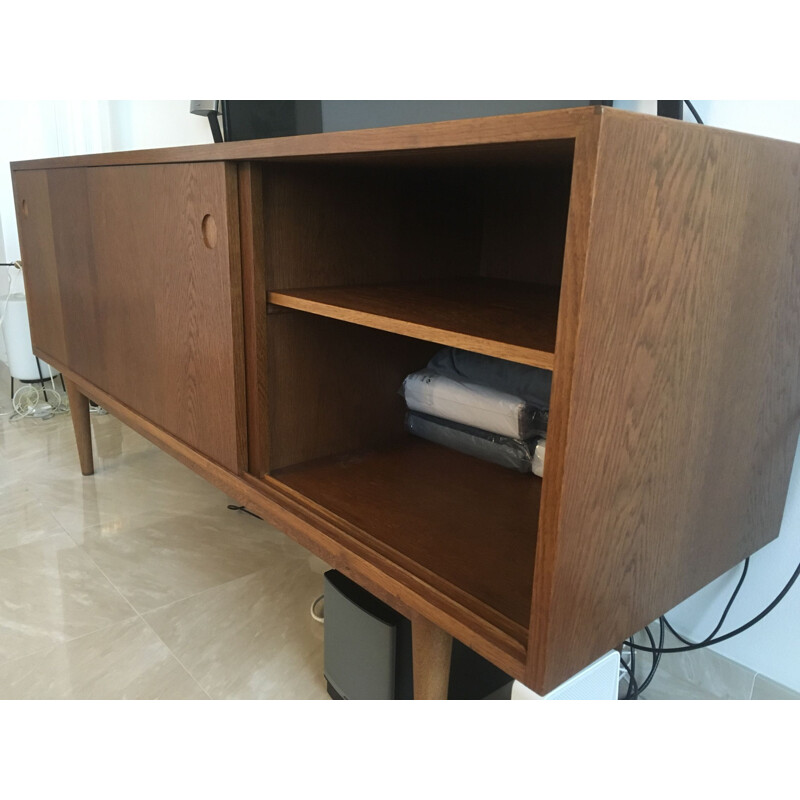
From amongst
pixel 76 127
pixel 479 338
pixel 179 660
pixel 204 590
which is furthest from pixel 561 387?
pixel 76 127

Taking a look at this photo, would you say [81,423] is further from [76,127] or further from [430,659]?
[430,659]

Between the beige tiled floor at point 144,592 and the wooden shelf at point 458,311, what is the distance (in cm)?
57

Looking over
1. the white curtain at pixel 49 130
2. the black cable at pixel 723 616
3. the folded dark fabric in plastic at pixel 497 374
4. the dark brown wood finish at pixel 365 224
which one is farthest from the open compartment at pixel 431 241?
the white curtain at pixel 49 130

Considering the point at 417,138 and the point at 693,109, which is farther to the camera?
the point at 693,109

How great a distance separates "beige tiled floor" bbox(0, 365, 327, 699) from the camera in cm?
100

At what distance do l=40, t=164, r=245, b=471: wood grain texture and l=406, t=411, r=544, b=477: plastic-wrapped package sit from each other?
0.28 meters

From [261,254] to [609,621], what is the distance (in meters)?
0.55

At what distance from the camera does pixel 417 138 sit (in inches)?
22.0

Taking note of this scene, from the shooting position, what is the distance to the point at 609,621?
1.99 ft

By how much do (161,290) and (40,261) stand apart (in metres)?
0.64

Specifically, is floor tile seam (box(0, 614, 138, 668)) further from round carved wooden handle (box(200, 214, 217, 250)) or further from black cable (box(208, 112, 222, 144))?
black cable (box(208, 112, 222, 144))

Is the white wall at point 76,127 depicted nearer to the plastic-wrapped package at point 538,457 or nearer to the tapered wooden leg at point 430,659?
the plastic-wrapped package at point 538,457
